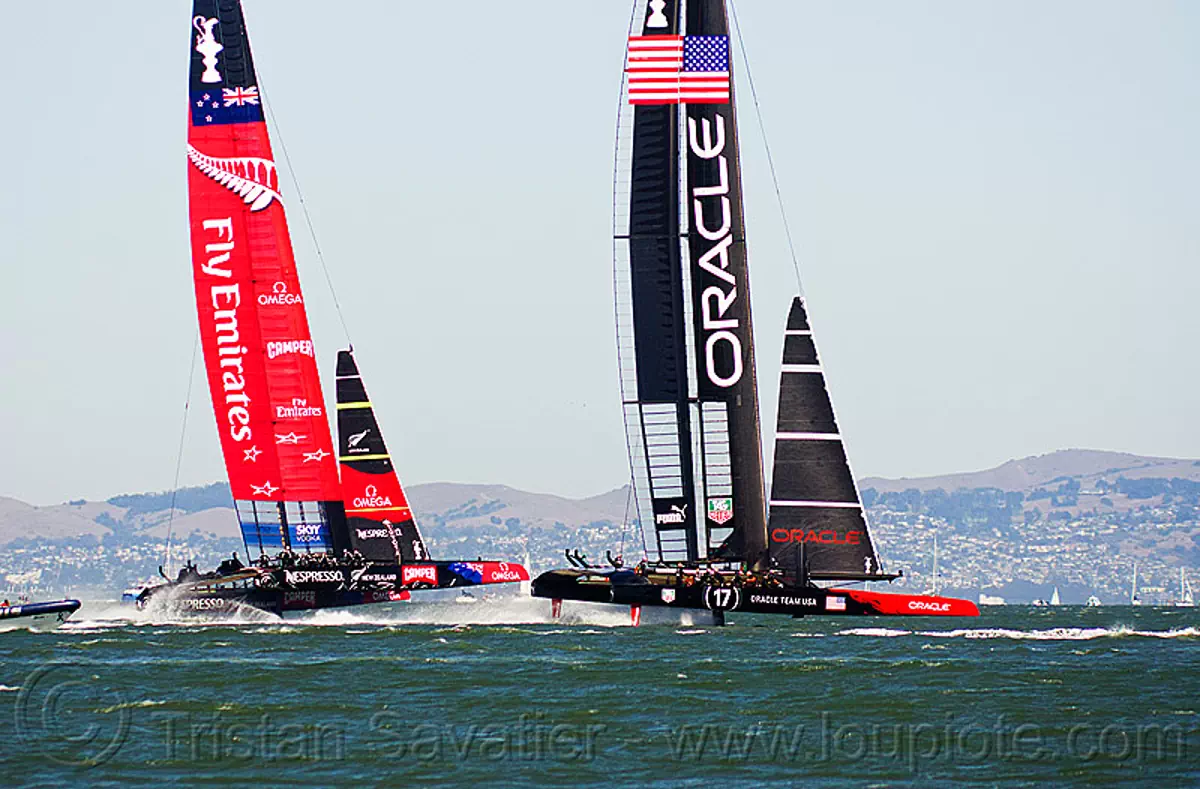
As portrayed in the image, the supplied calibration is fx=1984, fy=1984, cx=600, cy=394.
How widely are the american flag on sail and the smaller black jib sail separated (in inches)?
280

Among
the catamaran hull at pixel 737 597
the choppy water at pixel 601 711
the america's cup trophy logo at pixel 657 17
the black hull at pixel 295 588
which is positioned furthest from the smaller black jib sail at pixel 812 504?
the black hull at pixel 295 588

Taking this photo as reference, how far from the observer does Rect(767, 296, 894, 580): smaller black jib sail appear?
44781 millimetres

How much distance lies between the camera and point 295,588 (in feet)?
172

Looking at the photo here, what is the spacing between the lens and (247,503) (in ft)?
189

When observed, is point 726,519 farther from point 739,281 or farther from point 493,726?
point 493,726

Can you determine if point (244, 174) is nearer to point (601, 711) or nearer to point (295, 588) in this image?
point (295, 588)

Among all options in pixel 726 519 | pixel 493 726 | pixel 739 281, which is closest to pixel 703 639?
pixel 726 519

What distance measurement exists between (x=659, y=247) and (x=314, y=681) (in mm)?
15045

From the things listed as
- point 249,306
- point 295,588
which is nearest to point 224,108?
point 249,306

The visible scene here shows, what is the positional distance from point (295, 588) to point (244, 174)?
486 inches

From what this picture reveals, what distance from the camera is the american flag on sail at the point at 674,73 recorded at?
4584 centimetres

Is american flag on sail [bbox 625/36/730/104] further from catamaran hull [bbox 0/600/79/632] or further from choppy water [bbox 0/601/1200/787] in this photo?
catamaran hull [bbox 0/600/79/632]

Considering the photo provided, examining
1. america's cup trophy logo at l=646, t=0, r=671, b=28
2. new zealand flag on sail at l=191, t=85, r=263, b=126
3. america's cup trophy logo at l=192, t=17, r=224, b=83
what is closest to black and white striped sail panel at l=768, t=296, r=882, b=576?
america's cup trophy logo at l=646, t=0, r=671, b=28

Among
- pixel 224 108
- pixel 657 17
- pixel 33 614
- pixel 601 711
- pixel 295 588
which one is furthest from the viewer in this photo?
pixel 224 108
